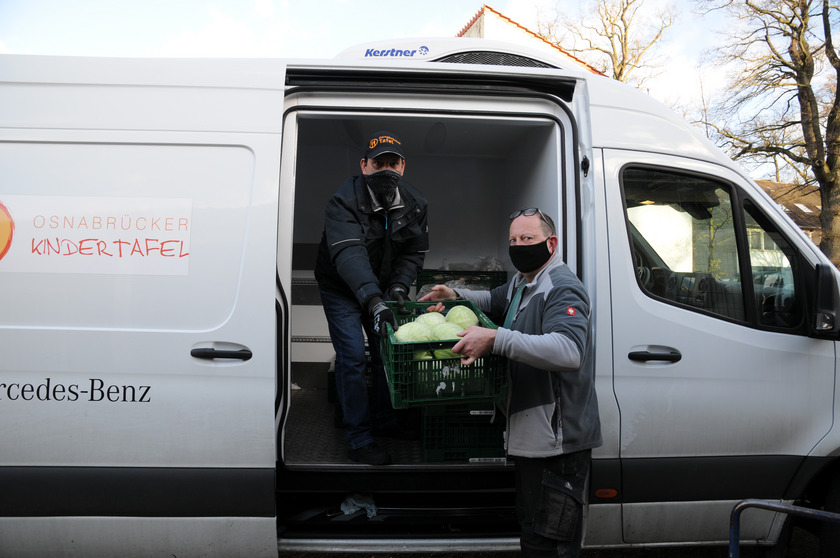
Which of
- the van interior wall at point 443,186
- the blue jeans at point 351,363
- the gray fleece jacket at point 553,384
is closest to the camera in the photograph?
the gray fleece jacket at point 553,384

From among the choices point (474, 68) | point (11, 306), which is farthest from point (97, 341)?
point (474, 68)

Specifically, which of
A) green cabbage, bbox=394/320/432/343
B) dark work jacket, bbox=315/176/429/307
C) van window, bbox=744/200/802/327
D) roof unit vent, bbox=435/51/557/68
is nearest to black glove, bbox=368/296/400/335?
dark work jacket, bbox=315/176/429/307

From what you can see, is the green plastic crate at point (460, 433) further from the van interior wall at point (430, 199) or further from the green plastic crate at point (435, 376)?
the van interior wall at point (430, 199)

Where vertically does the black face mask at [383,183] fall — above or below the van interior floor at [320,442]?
above

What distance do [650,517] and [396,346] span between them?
64.3 inches

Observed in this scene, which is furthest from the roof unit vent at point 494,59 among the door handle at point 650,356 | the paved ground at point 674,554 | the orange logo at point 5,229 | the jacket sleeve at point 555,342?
the paved ground at point 674,554

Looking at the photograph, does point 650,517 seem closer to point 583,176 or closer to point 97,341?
point 583,176

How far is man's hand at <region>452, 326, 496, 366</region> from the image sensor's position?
2029 millimetres

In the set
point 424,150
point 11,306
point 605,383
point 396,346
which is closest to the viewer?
point 396,346

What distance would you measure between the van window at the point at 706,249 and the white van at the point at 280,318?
0.04 feet

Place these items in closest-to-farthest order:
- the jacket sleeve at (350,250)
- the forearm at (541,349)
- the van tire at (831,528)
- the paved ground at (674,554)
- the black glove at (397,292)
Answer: the forearm at (541,349)
the van tire at (831,528)
the jacket sleeve at (350,250)
the black glove at (397,292)
the paved ground at (674,554)

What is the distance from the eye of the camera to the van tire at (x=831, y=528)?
2.64m

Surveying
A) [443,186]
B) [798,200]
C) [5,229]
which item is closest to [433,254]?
[443,186]

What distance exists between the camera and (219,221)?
2482 millimetres
